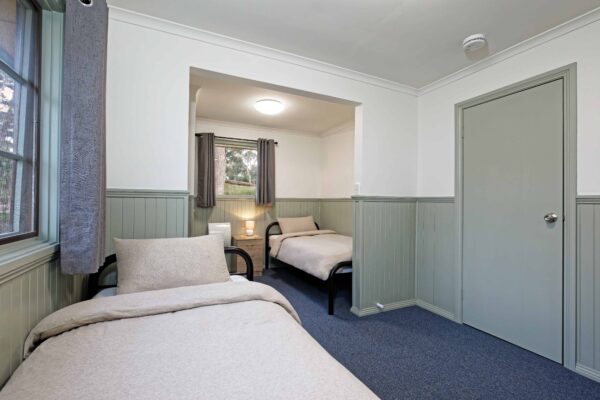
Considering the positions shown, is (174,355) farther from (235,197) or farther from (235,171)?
(235,171)

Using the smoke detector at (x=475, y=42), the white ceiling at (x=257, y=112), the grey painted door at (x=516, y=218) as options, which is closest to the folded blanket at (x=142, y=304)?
the white ceiling at (x=257, y=112)

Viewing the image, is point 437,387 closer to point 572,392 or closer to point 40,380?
point 572,392

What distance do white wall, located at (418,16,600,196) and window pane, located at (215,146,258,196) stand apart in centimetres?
278

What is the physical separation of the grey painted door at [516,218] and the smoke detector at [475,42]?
1.71 ft

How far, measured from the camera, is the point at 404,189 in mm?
3053

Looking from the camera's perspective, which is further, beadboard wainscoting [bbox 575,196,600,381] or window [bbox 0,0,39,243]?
beadboard wainscoting [bbox 575,196,600,381]

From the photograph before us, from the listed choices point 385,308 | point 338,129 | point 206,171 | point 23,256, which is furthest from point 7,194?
point 338,129

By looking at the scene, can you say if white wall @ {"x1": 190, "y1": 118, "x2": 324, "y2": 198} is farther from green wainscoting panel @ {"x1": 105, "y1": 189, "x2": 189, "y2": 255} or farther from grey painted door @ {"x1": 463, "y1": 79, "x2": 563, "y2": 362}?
grey painted door @ {"x1": 463, "y1": 79, "x2": 563, "y2": 362}

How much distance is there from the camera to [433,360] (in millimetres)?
1980

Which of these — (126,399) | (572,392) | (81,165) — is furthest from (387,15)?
(572,392)

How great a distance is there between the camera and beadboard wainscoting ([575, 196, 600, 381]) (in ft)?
5.93

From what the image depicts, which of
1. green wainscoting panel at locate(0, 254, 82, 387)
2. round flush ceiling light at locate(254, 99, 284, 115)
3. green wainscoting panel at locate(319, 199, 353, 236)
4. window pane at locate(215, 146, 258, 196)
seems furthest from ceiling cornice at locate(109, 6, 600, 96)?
window pane at locate(215, 146, 258, 196)

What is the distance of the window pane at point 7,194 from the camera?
1.11 m

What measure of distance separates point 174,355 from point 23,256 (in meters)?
0.71
